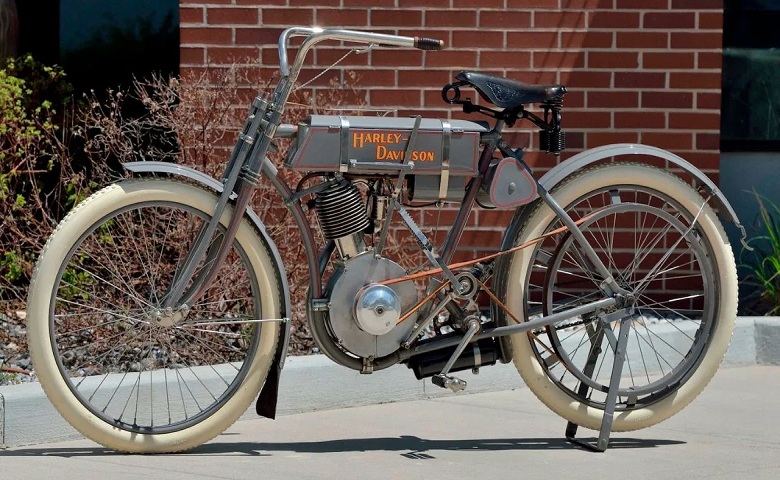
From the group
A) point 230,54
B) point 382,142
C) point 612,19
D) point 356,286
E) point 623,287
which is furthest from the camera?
point 612,19

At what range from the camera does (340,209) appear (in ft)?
16.3

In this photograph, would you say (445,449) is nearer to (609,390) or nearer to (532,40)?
(609,390)

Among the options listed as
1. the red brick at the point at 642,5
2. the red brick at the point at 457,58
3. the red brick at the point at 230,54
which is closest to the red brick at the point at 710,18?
the red brick at the point at 642,5

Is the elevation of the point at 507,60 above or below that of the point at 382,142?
above

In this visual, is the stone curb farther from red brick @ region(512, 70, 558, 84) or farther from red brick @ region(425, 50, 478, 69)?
red brick @ region(425, 50, 478, 69)

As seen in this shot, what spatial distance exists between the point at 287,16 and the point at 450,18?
905 mm

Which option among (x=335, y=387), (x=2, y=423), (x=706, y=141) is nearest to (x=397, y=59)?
(x=706, y=141)

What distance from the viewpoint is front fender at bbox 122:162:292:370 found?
4809 mm

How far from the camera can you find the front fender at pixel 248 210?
4809mm

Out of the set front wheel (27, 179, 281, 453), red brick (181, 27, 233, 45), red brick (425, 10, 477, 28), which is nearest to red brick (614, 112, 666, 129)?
red brick (425, 10, 477, 28)

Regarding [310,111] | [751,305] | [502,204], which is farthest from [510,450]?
[751,305]

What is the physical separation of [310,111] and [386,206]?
2.20 metres

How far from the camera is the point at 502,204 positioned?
5.14 meters

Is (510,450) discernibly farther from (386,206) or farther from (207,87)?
(207,87)
